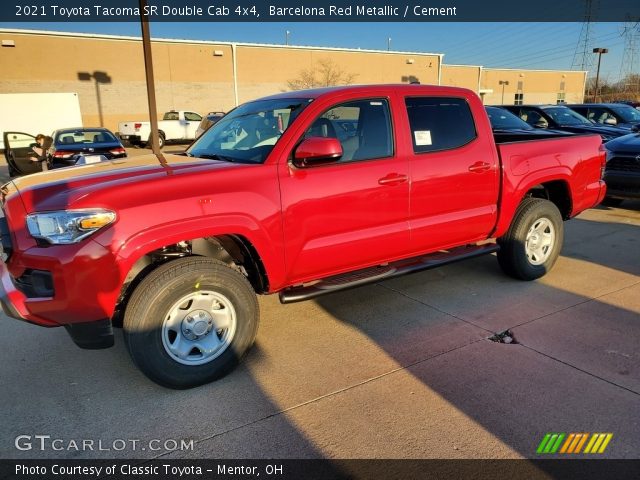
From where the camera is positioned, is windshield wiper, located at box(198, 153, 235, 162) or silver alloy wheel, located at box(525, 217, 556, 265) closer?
windshield wiper, located at box(198, 153, 235, 162)

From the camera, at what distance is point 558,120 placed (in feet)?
39.1

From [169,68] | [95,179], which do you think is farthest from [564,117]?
[169,68]

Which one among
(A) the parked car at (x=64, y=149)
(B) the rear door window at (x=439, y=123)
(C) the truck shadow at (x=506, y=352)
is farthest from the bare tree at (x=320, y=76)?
(C) the truck shadow at (x=506, y=352)

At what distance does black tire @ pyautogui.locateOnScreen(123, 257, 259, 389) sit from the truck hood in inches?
22.5

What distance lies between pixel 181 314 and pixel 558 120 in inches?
455

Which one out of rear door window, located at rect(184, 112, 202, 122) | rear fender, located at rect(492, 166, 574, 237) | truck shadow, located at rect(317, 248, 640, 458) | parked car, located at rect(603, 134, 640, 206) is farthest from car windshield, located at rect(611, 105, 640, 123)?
rear door window, located at rect(184, 112, 202, 122)

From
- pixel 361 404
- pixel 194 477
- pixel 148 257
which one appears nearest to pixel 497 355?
pixel 361 404

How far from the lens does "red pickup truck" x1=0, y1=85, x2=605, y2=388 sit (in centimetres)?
290

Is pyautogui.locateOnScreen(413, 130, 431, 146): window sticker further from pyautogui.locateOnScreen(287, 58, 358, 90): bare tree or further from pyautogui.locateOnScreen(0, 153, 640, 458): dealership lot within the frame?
pyautogui.locateOnScreen(287, 58, 358, 90): bare tree

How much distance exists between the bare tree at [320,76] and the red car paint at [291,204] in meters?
38.4

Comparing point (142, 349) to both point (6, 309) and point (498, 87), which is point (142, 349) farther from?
point (498, 87)

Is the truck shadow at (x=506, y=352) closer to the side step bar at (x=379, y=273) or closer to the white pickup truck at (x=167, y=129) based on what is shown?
the side step bar at (x=379, y=273)

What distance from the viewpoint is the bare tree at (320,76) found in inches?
1631

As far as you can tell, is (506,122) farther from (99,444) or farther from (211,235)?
(99,444)
